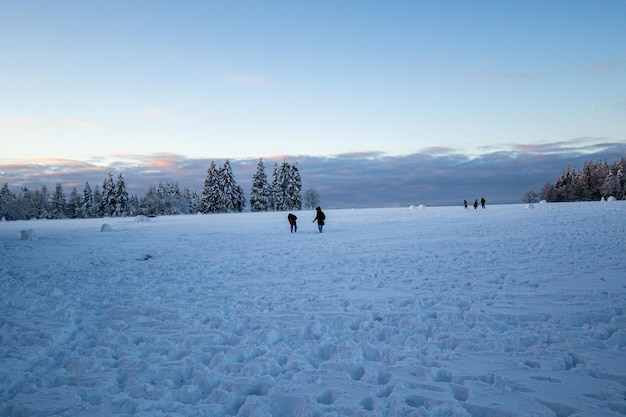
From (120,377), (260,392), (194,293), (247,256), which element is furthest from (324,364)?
(247,256)

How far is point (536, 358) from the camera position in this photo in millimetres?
4605

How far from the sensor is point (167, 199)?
279ft

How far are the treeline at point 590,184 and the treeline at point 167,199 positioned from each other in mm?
80682

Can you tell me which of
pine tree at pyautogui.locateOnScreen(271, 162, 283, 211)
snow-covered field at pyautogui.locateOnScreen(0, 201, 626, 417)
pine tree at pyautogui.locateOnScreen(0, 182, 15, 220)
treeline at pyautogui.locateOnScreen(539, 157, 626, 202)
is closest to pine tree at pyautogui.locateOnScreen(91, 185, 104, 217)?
pine tree at pyautogui.locateOnScreen(0, 182, 15, 220)

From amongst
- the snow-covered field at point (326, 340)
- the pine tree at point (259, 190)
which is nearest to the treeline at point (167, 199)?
the pine tree at point (259, 190)

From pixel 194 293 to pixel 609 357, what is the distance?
28.2ft

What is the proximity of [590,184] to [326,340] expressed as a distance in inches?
4607

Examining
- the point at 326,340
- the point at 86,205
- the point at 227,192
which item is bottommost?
the point at 326,340

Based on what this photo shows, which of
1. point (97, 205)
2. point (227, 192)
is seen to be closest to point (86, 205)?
point (97, 205)

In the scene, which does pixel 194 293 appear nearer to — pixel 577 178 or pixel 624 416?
pixel 624 416

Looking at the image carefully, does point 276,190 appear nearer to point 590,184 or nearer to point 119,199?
point 119,199

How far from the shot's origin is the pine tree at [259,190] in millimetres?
72125

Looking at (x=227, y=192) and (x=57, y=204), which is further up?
(x=227, y=192)

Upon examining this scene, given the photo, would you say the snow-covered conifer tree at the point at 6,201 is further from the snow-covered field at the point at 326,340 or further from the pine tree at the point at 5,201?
the snow-covered field at the point at 326,340
